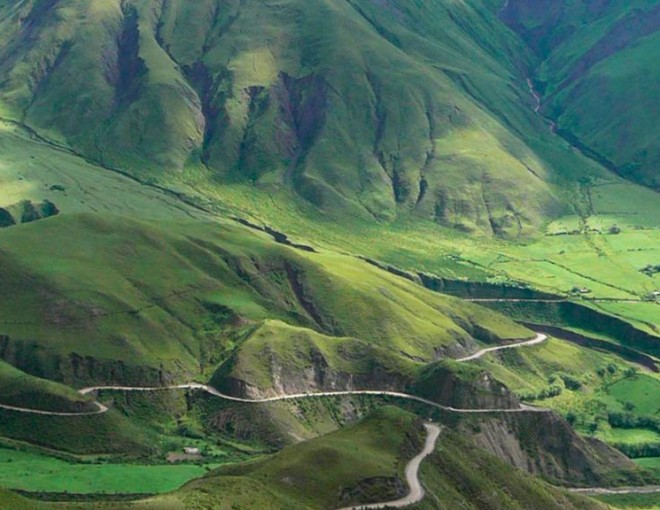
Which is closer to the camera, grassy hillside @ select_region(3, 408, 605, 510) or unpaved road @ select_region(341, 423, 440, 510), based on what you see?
grassy hillside @ select_region(3, 408, 605, 510)

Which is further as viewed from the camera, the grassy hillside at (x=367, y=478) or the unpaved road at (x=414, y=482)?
the unpaved road at (x=414, y=482)

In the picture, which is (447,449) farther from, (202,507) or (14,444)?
(14,444)

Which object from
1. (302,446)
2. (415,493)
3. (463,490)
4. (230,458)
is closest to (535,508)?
(463,490)

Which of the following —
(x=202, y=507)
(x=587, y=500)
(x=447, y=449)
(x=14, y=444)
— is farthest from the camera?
(x=14, y=444)

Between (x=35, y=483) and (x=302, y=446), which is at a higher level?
(x=302, y=446)

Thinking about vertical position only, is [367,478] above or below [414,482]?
above

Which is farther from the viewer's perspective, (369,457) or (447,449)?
(447,449)

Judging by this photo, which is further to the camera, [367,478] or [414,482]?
[414,482]

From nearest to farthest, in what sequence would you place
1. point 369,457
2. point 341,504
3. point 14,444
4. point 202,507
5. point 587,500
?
point 202,507 < point 341,504 < point 369,457 < point 587,500 < point 14,444
